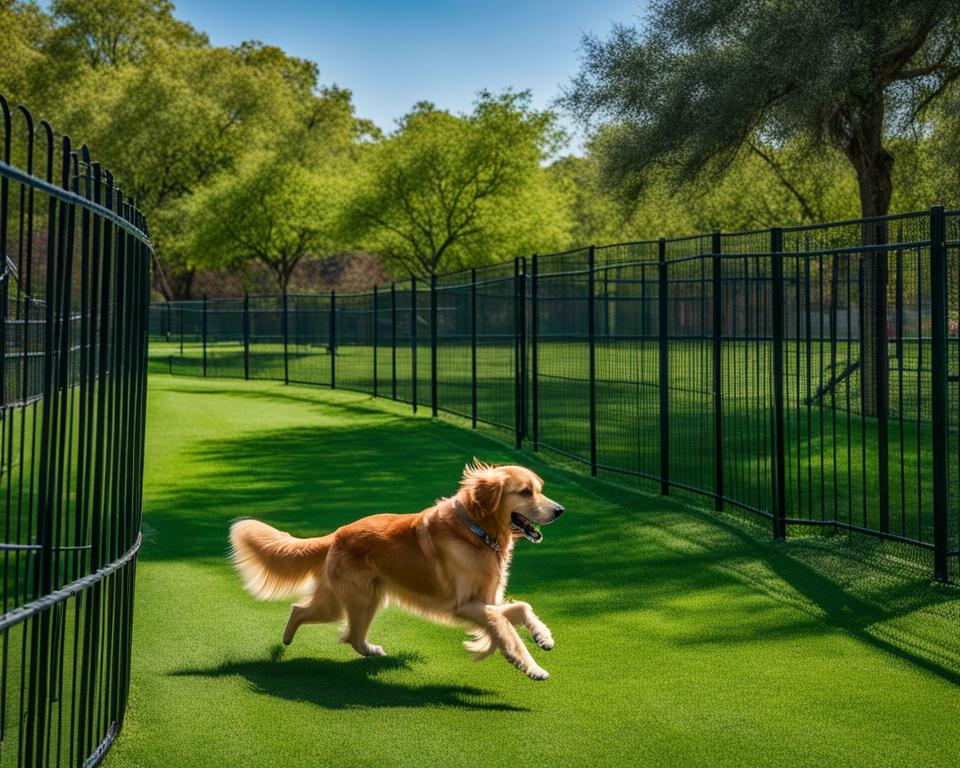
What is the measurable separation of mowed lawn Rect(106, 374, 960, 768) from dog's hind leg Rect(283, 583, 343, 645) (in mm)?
205

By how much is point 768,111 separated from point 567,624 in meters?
14.5

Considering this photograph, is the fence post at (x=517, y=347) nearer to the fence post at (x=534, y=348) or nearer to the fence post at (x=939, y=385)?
the fence post at (x=534, y=348)

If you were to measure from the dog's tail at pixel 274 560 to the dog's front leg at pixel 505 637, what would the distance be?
0.92 metres

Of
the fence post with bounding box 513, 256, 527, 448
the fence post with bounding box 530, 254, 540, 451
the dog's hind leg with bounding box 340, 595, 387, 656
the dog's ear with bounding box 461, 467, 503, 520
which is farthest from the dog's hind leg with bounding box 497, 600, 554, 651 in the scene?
the fence post with bounding box 513, 256, 527, 448

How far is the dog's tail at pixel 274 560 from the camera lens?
20.4ft

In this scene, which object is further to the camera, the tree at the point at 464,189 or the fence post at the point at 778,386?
the tree at the point at 464,189

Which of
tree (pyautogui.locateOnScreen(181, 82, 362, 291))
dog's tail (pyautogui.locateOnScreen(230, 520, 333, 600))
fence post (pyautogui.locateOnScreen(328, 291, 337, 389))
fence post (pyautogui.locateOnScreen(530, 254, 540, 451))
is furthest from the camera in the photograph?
tree (pyautogui.locateOnScreen(181, 82, 362, 291))

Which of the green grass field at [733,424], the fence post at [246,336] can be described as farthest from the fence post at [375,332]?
the fence post at [246,336]

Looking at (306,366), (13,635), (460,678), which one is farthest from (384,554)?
(306,366)

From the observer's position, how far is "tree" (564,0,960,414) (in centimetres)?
1748

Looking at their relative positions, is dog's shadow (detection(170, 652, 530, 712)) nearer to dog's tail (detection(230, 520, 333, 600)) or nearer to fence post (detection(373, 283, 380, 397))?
dog's tail (detection(230, 520, 333, 600))

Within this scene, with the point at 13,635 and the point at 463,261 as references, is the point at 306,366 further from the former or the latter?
the point at 13,635

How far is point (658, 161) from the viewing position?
2108 centimetres

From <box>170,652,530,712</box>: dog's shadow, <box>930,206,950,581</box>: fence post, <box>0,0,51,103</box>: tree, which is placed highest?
<box>0,0,51,103</box>: tree
